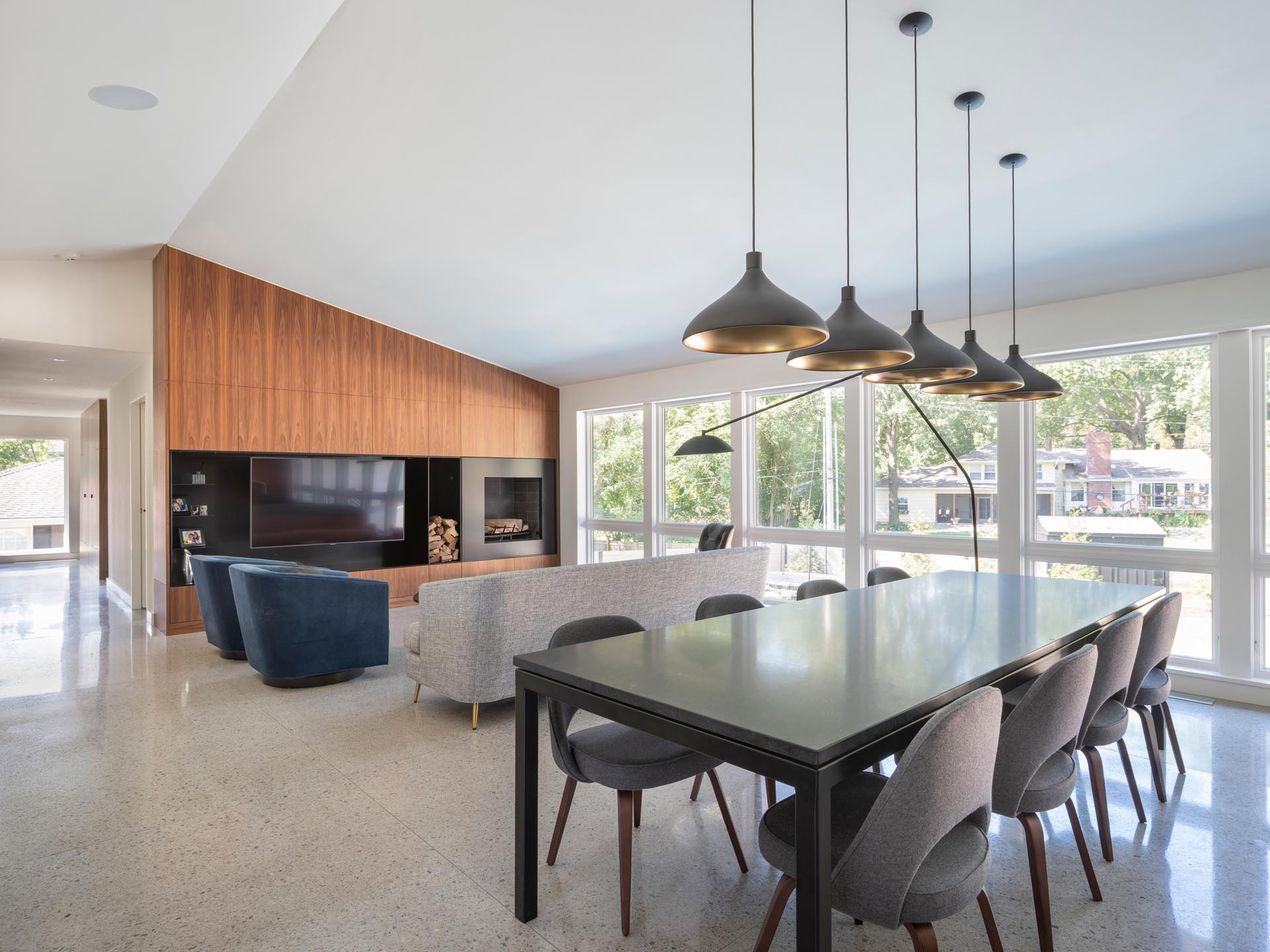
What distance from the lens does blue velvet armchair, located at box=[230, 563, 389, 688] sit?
4.33 metres

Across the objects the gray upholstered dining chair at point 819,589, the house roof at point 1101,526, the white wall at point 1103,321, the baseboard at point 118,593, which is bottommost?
the baseboard at point 118,593

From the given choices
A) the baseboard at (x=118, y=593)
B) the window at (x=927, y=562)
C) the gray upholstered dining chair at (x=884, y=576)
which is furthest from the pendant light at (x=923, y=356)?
the baseboard at (x=118, y=593)

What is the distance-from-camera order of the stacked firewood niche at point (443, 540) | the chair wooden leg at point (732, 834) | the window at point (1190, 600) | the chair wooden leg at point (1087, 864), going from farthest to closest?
1. the stacked firewood niche at point (443, 540)
2. the window at point (1190, 600)
3. the chair wooden leg at point (732, 834)
4. the chair wooden leg at point (1087, 864)

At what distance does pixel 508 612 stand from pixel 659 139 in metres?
2.54

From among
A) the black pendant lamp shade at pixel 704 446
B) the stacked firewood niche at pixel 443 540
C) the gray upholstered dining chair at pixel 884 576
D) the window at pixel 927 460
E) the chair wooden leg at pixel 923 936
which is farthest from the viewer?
the stacked firewood niche at pixel 443 540

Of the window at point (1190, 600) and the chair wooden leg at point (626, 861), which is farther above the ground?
the window at point (1190, 600)

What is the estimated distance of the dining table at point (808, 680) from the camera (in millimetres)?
1394

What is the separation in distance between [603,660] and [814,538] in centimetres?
453

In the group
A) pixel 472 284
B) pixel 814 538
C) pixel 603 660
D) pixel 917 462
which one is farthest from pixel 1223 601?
pixel 472 284

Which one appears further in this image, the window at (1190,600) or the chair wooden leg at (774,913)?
the window at (1190,600)

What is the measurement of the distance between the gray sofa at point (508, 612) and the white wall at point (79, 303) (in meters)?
4.29

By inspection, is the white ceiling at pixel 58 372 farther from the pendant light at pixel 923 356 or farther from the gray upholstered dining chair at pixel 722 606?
the pendant light at pixel 923 356

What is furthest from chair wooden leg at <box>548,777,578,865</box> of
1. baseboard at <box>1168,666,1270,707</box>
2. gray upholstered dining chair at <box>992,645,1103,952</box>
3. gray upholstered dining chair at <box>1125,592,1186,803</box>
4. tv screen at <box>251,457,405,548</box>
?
tv screen at <box>251,457,405,548</box>

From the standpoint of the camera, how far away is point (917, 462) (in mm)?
5652
